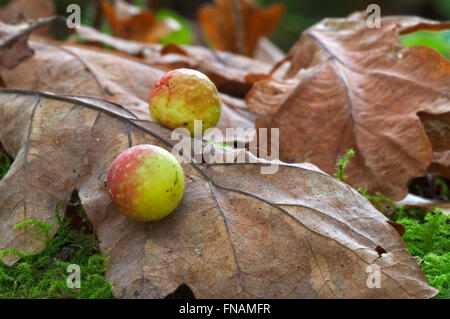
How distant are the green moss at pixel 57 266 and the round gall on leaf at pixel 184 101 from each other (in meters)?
0.46

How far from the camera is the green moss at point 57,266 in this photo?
58.3 inches

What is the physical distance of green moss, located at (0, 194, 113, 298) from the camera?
4.86 feet

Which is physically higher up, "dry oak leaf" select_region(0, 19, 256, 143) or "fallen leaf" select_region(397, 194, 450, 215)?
"dry oak leaf" select_region(0, 19, 256, 143)

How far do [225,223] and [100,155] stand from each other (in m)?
0.54

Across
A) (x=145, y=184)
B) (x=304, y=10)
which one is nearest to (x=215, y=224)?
(x=145, y=184)

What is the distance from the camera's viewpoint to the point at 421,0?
9.12 m

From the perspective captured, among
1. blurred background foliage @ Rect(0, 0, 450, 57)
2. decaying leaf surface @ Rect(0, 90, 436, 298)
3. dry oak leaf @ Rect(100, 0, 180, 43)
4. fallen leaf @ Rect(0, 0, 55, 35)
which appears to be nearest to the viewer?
decaying leaf surface @ Rect(0, 90, 436, 298)

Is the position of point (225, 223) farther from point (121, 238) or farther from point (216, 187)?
point (121, 238)

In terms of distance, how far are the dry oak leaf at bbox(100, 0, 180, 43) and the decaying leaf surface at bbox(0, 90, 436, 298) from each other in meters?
2.46

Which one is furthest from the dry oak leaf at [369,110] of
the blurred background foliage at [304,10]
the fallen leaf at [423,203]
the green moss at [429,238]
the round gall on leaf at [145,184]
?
the blurred background foliage at [304,10]

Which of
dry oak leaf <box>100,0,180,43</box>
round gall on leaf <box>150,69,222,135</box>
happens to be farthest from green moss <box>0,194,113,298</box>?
dry oak leaf <box>100,0,180,43</box>

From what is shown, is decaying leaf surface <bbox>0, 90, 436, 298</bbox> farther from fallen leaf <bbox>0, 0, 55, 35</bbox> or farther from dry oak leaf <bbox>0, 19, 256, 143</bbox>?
fallen leaf <bbox>0, 0, 55, 35</bbox>

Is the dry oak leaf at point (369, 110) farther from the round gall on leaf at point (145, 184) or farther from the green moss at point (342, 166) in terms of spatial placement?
the round gall on leaf at point (145, 184)
